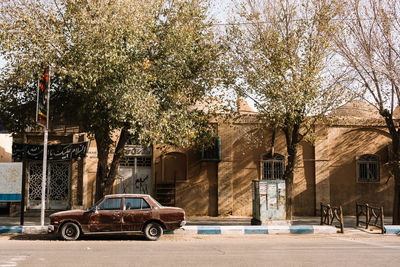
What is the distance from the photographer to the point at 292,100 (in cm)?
1505

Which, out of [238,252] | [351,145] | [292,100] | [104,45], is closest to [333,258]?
[238,252]

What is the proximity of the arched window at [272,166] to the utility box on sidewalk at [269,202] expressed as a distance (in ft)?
15.2

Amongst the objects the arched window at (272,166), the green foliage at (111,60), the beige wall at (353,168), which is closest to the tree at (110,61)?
the green foliage at (111,60)

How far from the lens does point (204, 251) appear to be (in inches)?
433

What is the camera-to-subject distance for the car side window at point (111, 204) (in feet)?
43.2

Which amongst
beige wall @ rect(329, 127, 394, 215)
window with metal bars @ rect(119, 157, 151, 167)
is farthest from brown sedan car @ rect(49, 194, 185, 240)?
beige wall @ rect(329, 127, 394, 215)

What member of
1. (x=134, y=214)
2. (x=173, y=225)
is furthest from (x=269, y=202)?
(x=134, y=214)

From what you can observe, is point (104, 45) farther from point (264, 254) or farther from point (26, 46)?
point (264, 254)

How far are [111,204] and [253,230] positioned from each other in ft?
17.4

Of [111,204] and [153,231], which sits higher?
[111,204]

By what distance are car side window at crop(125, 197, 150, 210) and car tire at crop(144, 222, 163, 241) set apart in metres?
0.60

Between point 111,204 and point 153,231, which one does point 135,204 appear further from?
point 153,231

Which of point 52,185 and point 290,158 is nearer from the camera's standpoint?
point 290,158

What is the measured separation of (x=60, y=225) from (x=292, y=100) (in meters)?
8.99
